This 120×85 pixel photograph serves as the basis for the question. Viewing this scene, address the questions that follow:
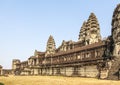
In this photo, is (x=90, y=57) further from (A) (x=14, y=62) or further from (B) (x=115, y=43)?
(A) (x=14, y=62)

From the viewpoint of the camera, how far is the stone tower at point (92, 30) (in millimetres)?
100125

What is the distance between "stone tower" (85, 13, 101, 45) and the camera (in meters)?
100

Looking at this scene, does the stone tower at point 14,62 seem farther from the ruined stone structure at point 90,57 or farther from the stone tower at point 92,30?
the stone tower at point 92,30

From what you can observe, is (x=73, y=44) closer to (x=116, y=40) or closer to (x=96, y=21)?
(x=96, y=21)

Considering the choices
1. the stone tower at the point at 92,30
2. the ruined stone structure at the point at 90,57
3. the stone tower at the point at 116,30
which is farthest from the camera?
the stone tower at the point at 92,30

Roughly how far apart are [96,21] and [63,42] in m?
20.2

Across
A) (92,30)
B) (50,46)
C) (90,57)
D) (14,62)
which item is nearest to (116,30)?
(90,57)

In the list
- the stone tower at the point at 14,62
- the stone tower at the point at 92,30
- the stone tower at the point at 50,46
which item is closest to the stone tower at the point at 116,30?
the stone tower at the point at 92,30

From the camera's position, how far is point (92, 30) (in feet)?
332

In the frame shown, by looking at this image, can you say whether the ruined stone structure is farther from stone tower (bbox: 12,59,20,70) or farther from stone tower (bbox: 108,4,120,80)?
stone tower (bbox: 12,59,20,70)

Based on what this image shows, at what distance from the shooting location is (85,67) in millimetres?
66312

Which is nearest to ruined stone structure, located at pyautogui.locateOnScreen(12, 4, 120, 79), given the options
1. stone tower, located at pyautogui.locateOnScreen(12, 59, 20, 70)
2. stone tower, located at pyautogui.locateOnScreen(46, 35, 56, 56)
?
stone tower, located at pyautogui.locateOnScreen(46, 35, 56, 56)

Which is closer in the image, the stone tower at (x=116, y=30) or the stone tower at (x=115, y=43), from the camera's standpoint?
the stone tower at (x=115, y=43)

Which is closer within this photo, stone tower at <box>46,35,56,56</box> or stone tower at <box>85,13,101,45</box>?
stone tower at <box>85,13,101,45</box>
